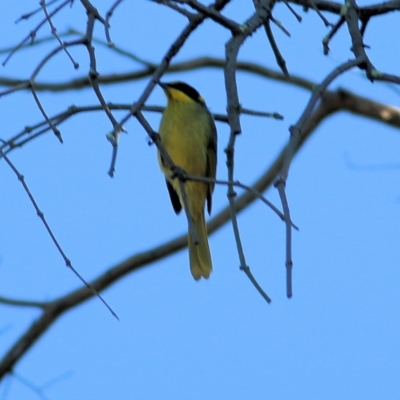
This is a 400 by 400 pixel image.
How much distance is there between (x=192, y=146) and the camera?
5441 mm

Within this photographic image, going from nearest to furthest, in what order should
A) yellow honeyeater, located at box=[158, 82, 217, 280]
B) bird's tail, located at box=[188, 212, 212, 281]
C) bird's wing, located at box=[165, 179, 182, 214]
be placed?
bird's tail, located at box=[188, 212, 212, 281], yellow honeyeater, located at box=[158, 82, 217, 280], bird's wing, located at box=[165, 179, 182, 214]

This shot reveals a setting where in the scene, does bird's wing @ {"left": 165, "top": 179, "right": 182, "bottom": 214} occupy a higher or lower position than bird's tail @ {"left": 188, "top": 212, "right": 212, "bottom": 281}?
higher

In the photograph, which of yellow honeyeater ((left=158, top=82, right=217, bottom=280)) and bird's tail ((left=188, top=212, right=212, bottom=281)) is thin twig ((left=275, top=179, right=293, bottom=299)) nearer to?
bird's tail ((left=188, top=212, right=212, bottom=281))

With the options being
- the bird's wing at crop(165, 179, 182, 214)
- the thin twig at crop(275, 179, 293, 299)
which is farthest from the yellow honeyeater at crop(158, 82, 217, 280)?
the thin twig at crop(275, 179, 293, 299)

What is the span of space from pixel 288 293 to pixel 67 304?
198 inches

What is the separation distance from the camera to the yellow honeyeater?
543 cm

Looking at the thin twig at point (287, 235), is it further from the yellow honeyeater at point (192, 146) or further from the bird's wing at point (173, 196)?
the bird's wing at point (173, 196)

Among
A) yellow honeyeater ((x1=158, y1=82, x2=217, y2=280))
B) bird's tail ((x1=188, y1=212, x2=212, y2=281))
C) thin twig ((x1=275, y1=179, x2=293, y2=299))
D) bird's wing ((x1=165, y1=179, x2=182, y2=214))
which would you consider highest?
yellow honeyeater ((x1=158, y1=82, x2=217, y2=280))

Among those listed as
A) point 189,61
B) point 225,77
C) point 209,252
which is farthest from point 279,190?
point 189,61

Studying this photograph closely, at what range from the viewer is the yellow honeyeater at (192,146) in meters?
5.43

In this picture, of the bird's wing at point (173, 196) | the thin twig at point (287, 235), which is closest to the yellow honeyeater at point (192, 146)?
the bird's wing at point (173, 196)

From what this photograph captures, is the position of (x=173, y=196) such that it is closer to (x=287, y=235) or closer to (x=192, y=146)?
(x=192, y=146)

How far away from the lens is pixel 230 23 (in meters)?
3.14

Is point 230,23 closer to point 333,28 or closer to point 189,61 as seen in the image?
point 333,28
